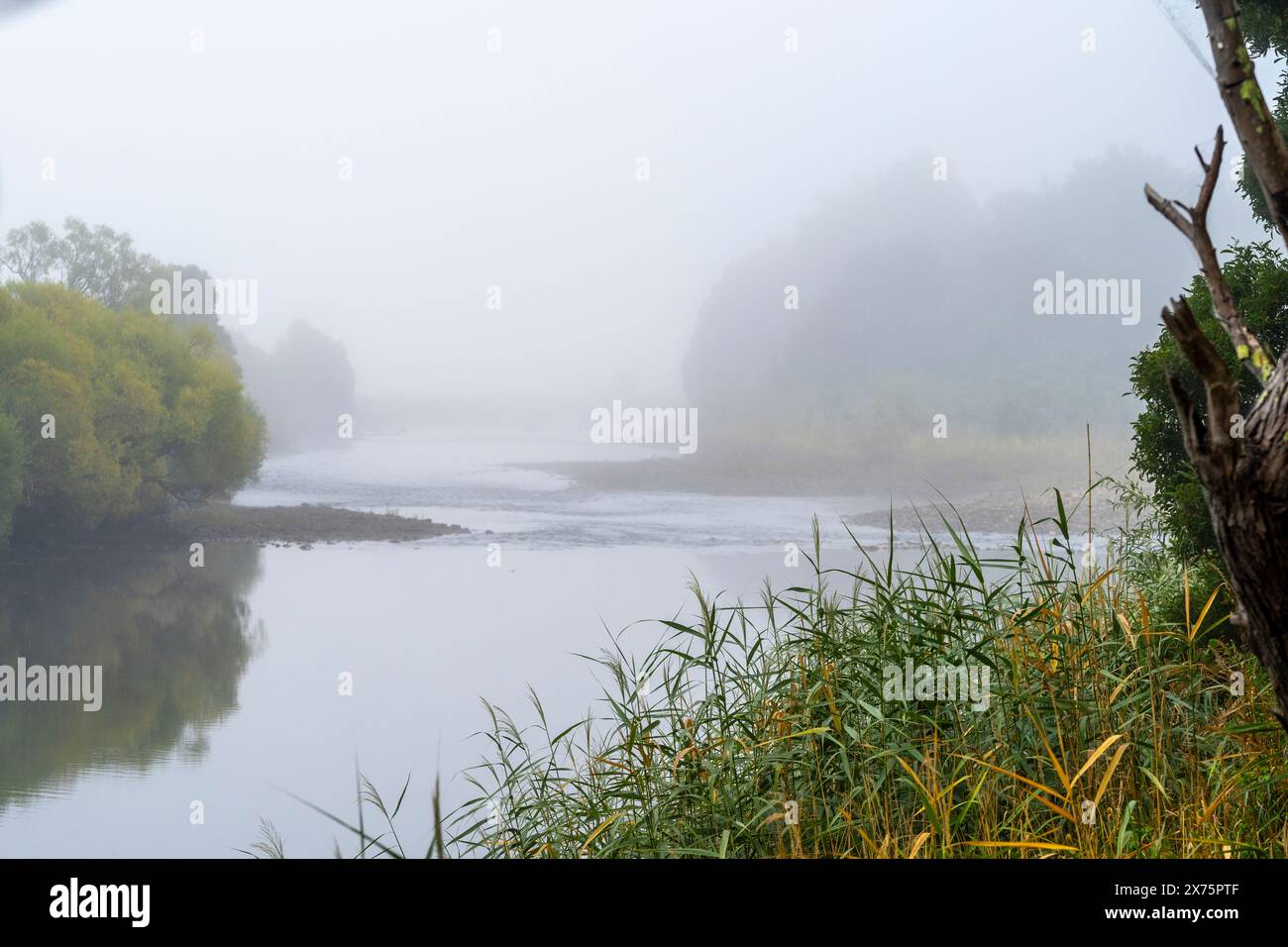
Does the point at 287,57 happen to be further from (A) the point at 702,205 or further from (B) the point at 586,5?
(A) the point at 702,205

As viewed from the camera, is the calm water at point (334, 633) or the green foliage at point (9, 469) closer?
the calm water at point (334, 633)

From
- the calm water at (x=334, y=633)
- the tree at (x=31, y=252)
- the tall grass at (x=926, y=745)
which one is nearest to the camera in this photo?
the tall grass at (x=926, y=745)

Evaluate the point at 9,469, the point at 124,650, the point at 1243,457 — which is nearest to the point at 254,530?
the point at 124,650

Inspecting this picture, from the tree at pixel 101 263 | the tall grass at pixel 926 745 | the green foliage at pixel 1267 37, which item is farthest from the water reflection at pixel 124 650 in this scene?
the green foliage at pixel 1267 37

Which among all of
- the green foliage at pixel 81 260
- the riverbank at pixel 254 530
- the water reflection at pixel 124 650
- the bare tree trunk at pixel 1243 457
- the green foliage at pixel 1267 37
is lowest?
the water reflection at pixel 124 650

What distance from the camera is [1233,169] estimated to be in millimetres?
2469

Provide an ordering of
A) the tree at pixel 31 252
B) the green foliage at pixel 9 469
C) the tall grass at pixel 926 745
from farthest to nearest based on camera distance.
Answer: the tree at pixel 31 252 → the green foliage at pixel 9 469 → the tall grass at pixel 926 745

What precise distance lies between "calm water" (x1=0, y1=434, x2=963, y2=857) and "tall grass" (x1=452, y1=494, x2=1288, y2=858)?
1746mm

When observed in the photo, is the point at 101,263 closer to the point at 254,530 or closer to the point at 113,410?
the point at 113,410

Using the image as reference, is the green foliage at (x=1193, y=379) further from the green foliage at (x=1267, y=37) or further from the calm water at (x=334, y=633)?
the calm water at (x=334, y=633)

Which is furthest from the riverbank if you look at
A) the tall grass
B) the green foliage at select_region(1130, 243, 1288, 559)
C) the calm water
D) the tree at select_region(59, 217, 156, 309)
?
the green foliage at select_region(1130, 243, 1288, 559)

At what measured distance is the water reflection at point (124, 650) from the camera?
13.9 ft

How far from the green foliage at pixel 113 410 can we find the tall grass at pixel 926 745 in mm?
3533
